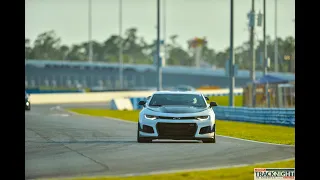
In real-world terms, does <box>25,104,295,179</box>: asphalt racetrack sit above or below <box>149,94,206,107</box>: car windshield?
below

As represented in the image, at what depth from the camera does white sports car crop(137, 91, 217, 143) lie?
17.3 meters

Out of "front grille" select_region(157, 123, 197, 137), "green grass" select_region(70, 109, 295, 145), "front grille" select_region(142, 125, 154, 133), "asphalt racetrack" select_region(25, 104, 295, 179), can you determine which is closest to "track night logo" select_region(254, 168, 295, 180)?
"asphalt racetrack" select_region(25, 104, 295, 179)

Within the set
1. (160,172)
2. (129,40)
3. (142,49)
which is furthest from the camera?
(142,49)

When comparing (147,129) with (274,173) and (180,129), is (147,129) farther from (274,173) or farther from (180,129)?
(274,173)

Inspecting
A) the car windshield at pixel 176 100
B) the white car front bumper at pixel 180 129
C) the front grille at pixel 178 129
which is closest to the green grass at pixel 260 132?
the car windshield at pixel 176 100

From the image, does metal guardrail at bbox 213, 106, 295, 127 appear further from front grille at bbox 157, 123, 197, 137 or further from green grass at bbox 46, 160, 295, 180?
green grass at bbox 46, 160, 295, 180

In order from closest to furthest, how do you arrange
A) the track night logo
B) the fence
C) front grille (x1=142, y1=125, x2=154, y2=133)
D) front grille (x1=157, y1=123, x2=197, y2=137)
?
the track night logo
front grille (x1=157, y1=123, x2=197, y2=137)
front grille (x1=142, y1=125, x2=154, y2=133)
the fence

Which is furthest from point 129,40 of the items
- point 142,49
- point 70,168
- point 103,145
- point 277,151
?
point 70,168

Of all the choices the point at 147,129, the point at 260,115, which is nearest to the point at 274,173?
the point at 147,129

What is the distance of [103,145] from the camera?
18.4m
